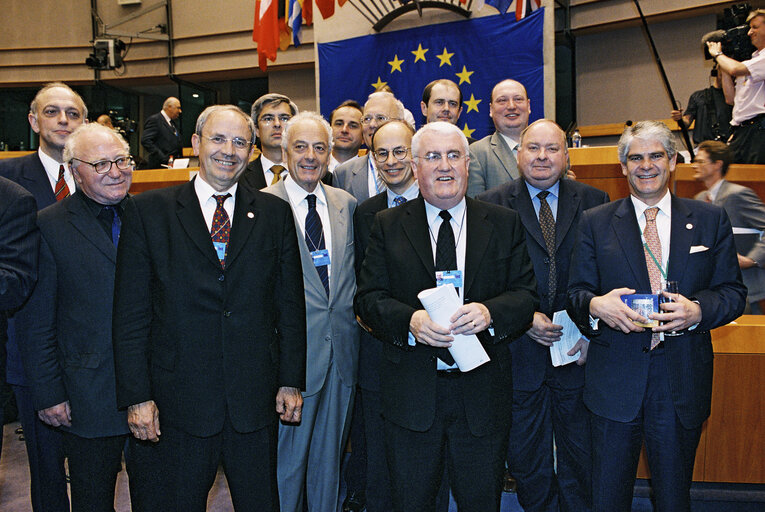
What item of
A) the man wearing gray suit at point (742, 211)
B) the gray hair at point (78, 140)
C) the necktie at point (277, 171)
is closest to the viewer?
the gray hair at point (78, 140)

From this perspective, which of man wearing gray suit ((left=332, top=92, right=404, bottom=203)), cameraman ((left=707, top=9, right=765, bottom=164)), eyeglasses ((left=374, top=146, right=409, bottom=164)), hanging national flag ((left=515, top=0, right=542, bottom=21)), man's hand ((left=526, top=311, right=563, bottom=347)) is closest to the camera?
man's hand ((left=526, top=311, right=563, bottom=347))

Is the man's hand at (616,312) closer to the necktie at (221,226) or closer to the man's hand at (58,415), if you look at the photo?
the necktie at (221,226)

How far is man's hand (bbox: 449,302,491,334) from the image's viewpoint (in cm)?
188

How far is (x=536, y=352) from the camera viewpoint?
8.49ft

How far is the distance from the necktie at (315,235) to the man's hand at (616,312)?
42.9 inches

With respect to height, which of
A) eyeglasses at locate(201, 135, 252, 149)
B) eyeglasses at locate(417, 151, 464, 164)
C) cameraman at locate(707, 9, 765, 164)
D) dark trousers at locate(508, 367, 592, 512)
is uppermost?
cameraman at locate(707, 9, 765, 164)

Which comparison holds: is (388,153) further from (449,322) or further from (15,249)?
(15,249)

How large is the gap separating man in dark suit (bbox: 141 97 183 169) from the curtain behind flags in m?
2.16

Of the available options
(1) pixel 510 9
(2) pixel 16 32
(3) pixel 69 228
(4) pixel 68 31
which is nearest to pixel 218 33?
(4) pixel 68 31

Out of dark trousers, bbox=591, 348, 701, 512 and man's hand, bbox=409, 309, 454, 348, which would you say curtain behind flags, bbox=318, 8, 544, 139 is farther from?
man's hand, bbox=409, 309, 454, 348

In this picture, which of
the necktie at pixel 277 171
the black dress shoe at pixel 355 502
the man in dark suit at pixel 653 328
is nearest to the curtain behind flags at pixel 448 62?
the necktie at pixel 277 171

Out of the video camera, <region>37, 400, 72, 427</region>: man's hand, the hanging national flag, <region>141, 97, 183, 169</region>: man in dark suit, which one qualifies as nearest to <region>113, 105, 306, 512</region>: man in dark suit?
<region>37, 400, 72, 427</region>: man's hand

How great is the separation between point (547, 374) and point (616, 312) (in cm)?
63

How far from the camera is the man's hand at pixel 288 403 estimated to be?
224 centimetres
